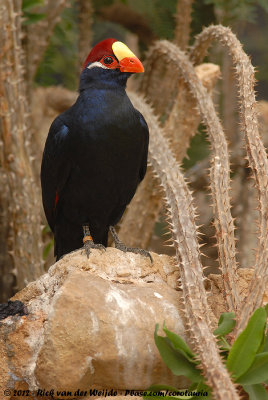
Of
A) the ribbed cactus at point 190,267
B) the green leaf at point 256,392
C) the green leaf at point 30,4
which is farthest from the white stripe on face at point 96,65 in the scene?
the green leaf at point 256,392

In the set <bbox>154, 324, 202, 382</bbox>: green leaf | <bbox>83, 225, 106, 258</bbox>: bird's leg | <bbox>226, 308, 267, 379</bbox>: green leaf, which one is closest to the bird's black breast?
<bbox>83, 225, 106, 258</bbox>: bird's leg

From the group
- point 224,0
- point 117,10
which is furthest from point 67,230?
point 117,10

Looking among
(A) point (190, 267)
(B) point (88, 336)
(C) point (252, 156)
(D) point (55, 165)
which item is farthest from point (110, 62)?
(B) point (88, 336)

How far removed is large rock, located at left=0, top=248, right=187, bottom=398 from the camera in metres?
1.92

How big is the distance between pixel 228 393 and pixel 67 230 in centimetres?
143

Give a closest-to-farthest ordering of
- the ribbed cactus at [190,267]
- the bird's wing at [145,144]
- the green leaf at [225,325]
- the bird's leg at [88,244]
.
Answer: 1. the ribbed cactus at [190,267]
2. the green leaf at [225,325]
3. the bird's leg at [88,244]
4. the bird's wing at [145,144]

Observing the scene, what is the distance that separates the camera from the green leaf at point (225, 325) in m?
1.91

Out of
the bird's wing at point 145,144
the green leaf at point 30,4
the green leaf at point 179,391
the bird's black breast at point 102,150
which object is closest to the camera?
the green leaf at point 179,391

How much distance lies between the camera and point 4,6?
3.20 meters

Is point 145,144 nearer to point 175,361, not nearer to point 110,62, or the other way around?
point 110,62

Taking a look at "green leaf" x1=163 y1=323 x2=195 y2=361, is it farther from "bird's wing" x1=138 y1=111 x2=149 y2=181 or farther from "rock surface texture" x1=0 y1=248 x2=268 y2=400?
"bird's wing" x1=138 y1=111 x2=149 y2=181

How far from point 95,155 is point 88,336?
86cm

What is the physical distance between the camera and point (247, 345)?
1.79 meters

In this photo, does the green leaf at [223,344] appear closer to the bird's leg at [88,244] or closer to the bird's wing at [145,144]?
the bird's leg at [88,244]
